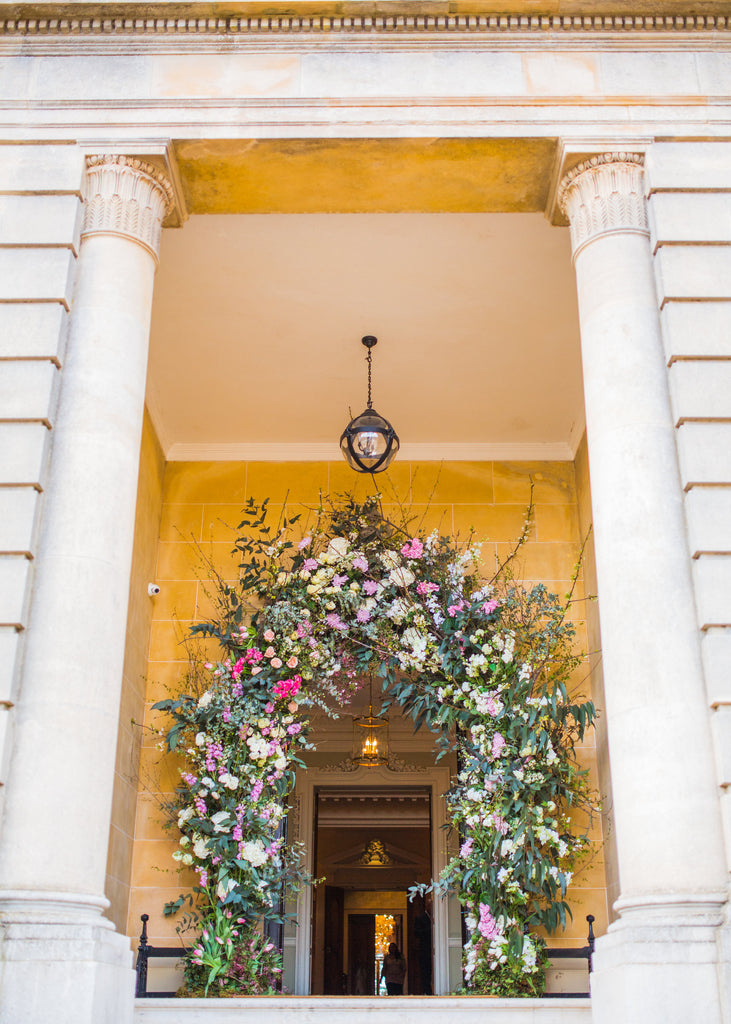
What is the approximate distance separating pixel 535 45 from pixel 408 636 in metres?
3.94

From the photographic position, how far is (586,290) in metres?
5.73

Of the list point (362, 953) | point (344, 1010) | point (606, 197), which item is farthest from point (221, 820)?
point (362, 953)

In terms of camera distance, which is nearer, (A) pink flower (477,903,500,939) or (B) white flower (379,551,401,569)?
(A) pink flower (477,903,500,939)

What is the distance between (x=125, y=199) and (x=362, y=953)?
55.8 feet

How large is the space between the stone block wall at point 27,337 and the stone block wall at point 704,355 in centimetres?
Answer: 305

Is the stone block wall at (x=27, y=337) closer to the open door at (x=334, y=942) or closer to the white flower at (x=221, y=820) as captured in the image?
the white flower at (x=221, y=820)

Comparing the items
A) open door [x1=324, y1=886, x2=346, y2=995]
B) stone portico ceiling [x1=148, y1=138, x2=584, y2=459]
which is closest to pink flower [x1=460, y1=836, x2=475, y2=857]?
stone portico ceiling [x1=148, y1=138, x2=584, y2=459]

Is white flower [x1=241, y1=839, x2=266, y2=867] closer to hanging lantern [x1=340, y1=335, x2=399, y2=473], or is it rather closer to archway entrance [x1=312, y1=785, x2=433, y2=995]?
hanging lantern [x1=340, y1=335, x2=399, y2=473]

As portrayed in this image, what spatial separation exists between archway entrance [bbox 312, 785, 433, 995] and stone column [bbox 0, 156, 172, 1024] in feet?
22.7

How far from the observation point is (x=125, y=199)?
19.2 feet

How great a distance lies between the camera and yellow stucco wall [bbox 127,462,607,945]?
28.7 ft

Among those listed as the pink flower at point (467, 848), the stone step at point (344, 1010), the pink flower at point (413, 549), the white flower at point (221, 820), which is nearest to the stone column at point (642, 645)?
the stone step at point (344, 1010)

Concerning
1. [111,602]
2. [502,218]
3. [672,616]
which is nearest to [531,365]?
[502,218]

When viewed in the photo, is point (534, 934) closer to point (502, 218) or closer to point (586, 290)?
point (586, 290)
